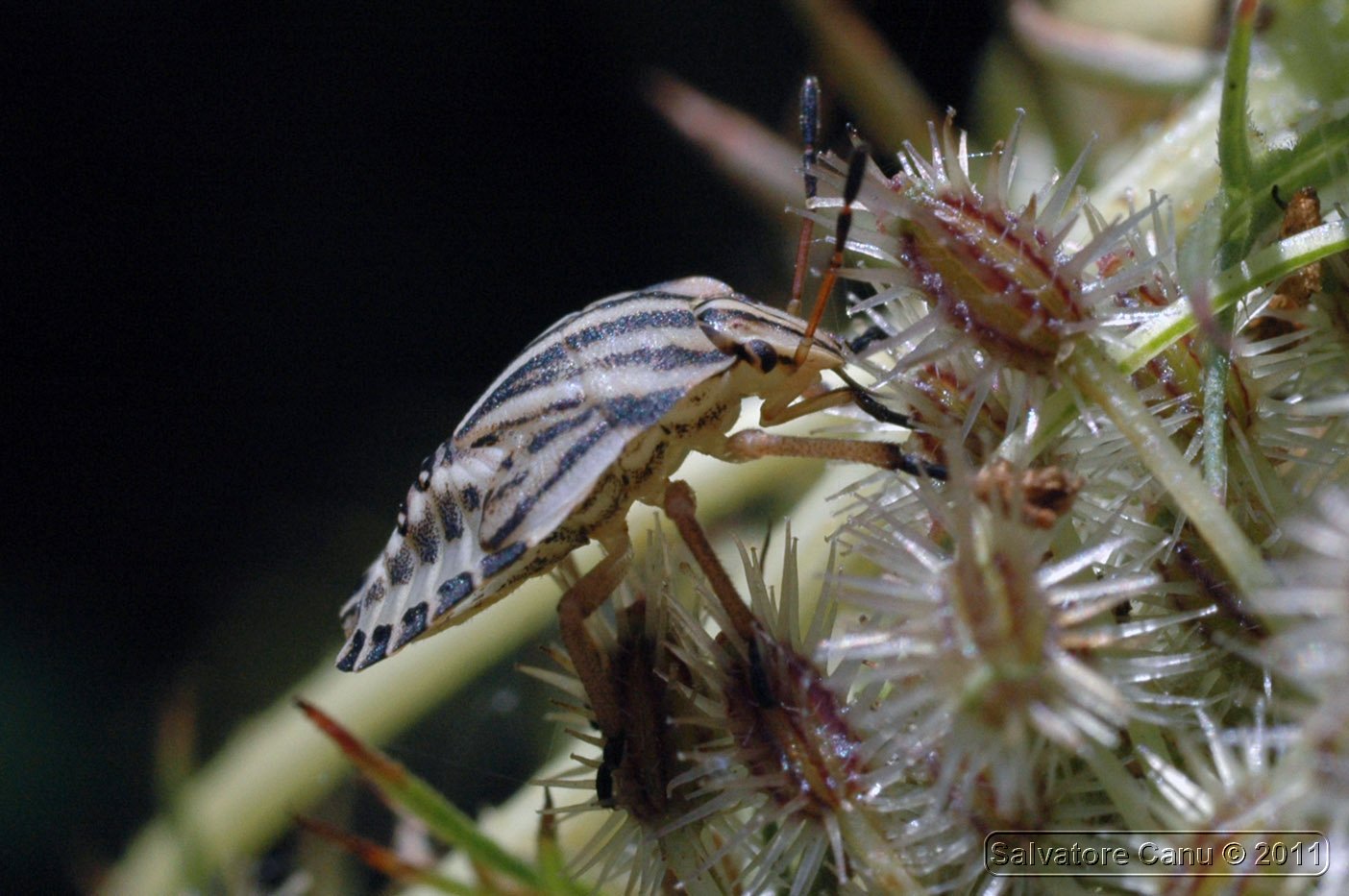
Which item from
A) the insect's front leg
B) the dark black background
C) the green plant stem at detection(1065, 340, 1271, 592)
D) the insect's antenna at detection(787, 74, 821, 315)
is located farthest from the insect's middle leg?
the dark black background

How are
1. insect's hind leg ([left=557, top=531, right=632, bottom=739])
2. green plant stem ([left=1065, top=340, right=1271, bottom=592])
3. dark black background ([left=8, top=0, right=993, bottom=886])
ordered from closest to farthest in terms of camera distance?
green plant stem ([left=1065, top=340, right=1271, bottom=592])
insect's hind leg ([left=557, top=531, right=632, bottom=739])
dark black background ([left=8, top=0, right=993, bottom=886])

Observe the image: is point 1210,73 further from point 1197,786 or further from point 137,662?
point 137,662

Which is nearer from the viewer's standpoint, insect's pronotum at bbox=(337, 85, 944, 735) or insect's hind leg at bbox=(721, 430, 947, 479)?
insect's hind leg at bbox=(721, 430, 947, 479)

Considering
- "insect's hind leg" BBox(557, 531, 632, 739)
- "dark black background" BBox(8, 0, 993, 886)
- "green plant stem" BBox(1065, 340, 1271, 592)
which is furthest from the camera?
"dark black background" BBox(8, 0, 993, 886)

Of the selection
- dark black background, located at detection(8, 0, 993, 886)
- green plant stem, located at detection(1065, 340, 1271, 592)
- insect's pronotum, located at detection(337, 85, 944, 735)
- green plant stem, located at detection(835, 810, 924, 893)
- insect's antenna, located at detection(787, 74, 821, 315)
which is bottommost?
green plant stem, located at detection(835, 810, 924, 893)

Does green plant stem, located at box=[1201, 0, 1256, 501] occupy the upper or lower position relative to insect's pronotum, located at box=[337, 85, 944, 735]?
lower

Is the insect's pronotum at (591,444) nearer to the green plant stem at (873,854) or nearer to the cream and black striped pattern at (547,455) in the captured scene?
the cream and black striped pattern at (547,455)

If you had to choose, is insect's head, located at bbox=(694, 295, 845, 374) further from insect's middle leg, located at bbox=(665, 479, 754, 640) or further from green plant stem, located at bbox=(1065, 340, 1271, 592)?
green plant stem, located at bbox=(1065, 340, 1271, 592)
